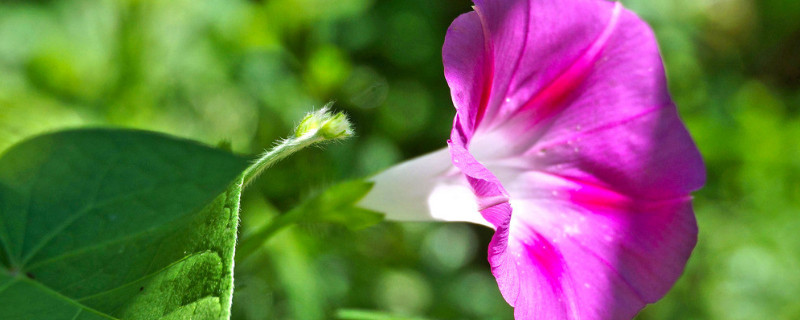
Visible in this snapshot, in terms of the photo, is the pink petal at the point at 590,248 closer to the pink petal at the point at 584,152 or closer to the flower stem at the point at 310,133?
the pink petal at the point at 584,152

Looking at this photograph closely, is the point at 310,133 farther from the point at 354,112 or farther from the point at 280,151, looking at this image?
the point at 354,112

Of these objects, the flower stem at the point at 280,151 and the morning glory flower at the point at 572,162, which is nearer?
the flower stem at the point at 280,151

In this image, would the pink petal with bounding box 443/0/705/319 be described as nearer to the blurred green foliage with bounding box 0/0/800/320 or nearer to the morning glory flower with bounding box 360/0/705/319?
the morning glory flower with bounding box 360/0/705/319

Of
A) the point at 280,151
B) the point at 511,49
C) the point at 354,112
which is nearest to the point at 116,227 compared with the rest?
the point at 280,151

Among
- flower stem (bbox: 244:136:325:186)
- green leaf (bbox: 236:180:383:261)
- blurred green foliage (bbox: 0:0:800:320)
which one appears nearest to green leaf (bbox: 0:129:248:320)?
flower stem (bbox: 244:136:325:186)

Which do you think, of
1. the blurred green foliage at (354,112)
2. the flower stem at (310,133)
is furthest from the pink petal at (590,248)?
the blurred green foliage at (354,112)
